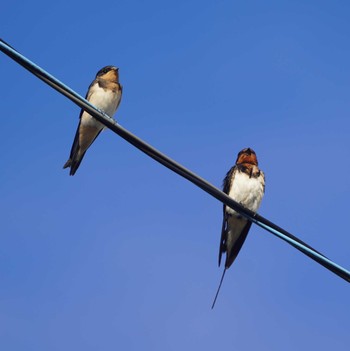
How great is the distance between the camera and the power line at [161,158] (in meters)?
3.82

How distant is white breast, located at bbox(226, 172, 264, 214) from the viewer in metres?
7.53

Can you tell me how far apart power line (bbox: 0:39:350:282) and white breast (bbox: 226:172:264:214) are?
3231 millimetres

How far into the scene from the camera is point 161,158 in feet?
13.2

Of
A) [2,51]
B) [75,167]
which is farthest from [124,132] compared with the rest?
[75,167]

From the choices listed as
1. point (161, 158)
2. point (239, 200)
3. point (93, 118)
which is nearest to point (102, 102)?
point (93, 118)

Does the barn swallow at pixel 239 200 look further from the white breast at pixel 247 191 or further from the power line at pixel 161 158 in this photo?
the power line at pixel 161 158

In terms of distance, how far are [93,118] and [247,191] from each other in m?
2.23

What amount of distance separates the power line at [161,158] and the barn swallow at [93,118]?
4.77m

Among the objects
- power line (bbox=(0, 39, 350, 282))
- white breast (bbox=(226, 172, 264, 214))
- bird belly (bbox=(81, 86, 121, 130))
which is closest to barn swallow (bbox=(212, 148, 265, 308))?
white breast (bbox=(226, 172, 264, 214))

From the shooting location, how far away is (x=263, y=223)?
13.8ft

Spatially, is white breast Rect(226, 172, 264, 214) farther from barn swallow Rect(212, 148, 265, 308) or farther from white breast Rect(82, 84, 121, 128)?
white breast Rect(82, 84, 121, 128)

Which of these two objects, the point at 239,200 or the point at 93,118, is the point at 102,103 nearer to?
the point at 93,118

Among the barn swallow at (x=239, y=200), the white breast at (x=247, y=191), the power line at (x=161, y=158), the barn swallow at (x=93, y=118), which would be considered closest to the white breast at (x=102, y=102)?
the barn swallow at (x=93, y=118)

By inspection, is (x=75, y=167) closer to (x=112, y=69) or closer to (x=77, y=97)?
(x=112, y=69)
